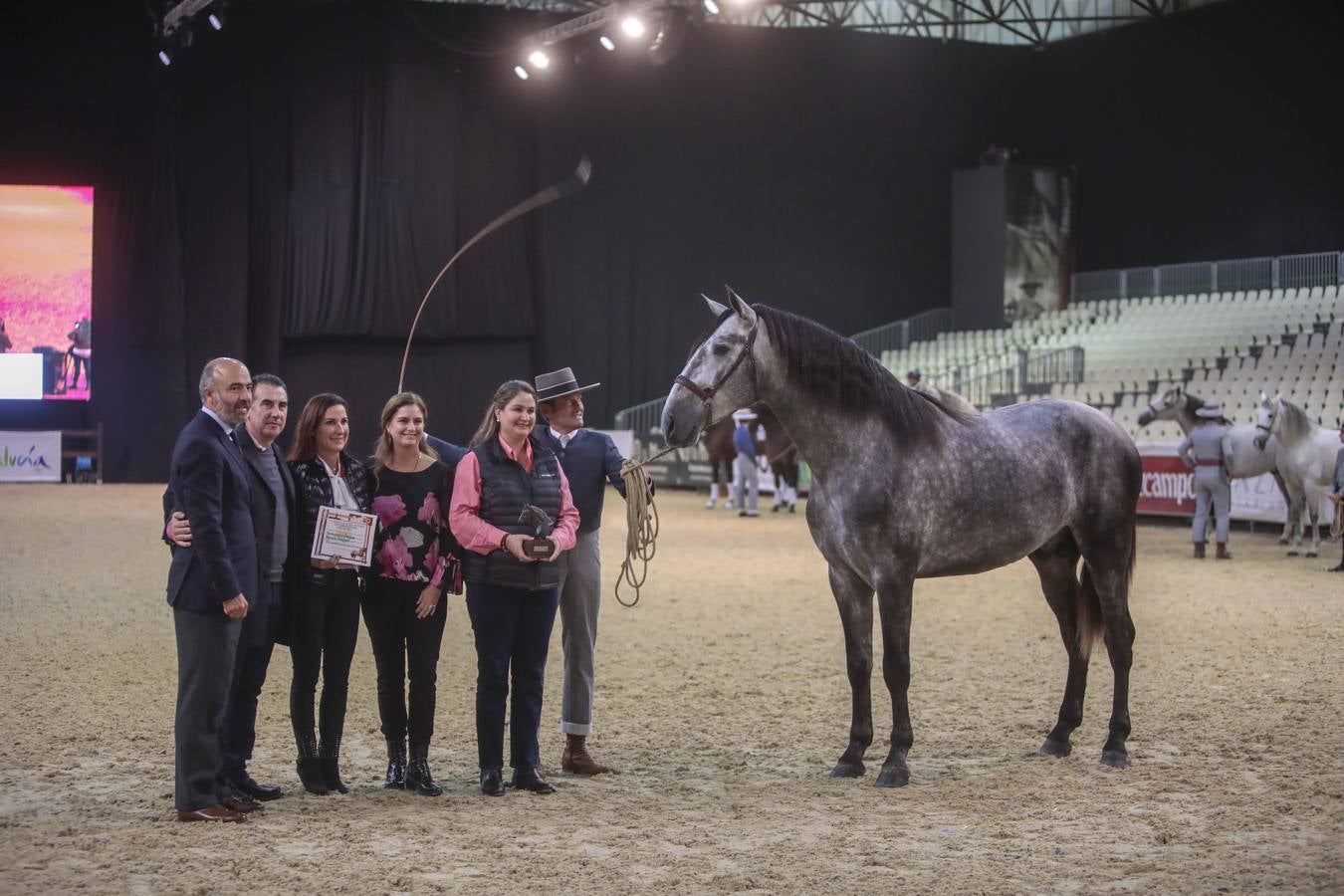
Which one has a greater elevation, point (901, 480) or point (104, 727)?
point (901, 480)

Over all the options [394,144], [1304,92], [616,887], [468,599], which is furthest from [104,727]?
[1304,92]

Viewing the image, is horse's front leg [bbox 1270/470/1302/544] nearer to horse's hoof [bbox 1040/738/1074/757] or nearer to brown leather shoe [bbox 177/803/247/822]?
horse's hoof [bbox 1040/738/1074/757]

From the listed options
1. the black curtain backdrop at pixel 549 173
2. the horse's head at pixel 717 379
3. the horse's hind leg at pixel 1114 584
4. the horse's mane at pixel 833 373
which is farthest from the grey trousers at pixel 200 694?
the black curtain backdrop at pixel 549 173

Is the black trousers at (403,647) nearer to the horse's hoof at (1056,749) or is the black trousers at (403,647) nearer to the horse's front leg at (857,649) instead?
the horse's front leg at (857,649)

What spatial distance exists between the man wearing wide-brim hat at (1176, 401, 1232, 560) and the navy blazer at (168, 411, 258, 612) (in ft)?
38.6

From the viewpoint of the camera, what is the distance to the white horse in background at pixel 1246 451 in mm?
14961

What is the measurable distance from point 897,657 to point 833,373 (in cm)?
119

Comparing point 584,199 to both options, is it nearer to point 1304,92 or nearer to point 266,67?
point 266,67

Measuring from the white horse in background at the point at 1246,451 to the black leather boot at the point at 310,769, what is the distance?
12.1 meters

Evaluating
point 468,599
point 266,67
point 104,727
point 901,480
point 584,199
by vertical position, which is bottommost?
point 104,727

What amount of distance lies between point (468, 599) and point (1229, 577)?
9505 millimetres

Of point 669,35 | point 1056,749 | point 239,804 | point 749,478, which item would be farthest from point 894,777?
point 669,35

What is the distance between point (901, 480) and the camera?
5504 mm

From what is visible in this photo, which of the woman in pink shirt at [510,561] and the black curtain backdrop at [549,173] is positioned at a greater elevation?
the black curtain backdrop at [549,173]
